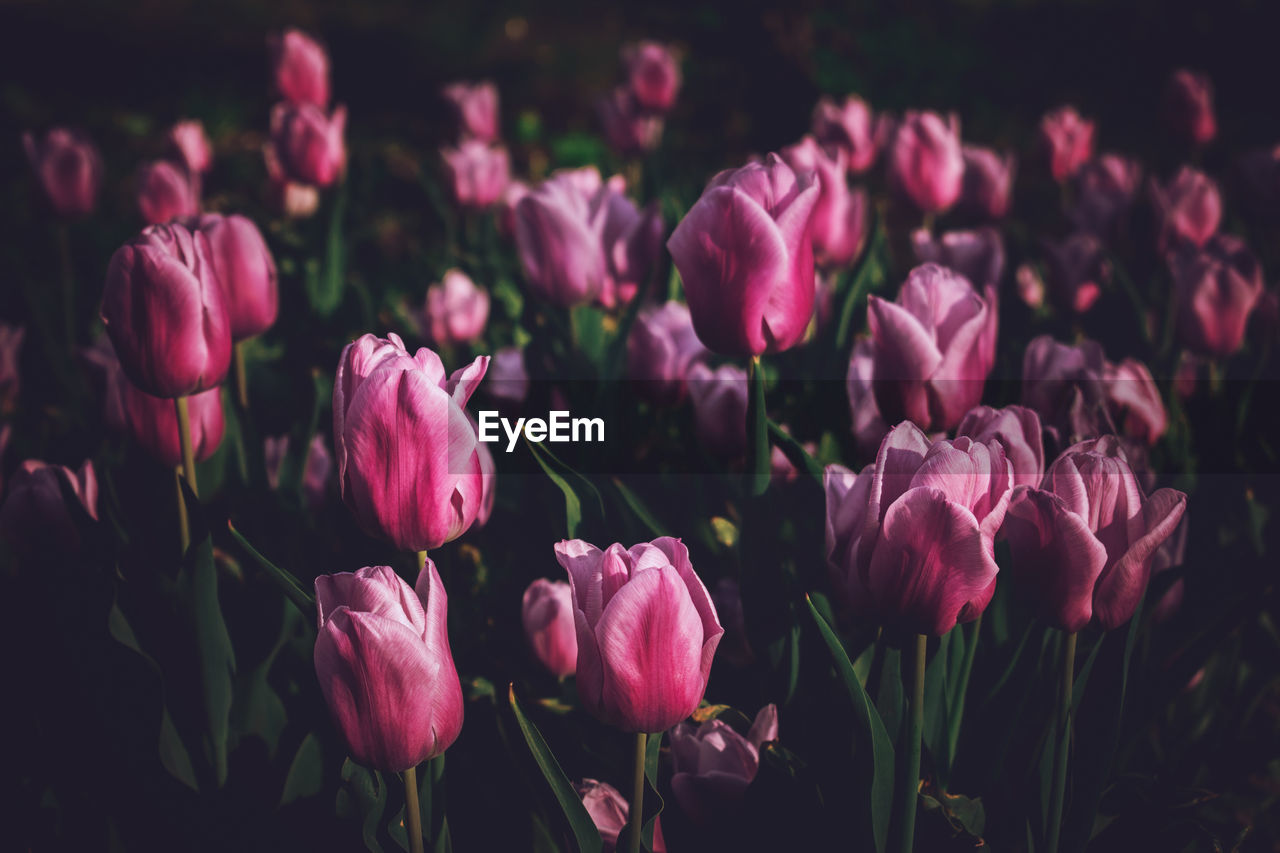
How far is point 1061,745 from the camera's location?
96cm

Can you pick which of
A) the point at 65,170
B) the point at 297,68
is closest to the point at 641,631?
the point at 65,170

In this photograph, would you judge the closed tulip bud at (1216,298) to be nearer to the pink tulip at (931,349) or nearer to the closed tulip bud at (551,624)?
the pink tulip at (931,349)

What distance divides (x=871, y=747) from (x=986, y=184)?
182 centimetres

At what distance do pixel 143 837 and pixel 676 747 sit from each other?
63 centimetres

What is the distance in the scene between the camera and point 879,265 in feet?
7.54

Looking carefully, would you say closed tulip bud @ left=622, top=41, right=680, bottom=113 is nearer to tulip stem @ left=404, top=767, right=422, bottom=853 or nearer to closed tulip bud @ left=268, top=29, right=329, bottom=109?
closed tulip bud @ left=268, top=29, right=329, bottom=109

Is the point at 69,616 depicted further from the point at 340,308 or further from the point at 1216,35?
the point at 1216,35

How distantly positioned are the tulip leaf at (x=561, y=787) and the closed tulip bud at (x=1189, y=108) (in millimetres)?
2812

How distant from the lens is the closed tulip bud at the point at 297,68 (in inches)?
110

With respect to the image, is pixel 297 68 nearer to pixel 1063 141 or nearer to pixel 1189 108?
pixel 1063 141

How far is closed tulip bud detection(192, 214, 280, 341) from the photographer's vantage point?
4.34 ft

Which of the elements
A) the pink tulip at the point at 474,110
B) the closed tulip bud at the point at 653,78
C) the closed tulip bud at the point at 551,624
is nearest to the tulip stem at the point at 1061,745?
the closed tulip bud at the point at 551,624

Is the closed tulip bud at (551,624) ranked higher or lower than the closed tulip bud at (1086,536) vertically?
lower

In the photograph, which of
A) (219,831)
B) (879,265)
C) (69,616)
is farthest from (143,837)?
(879,265)
